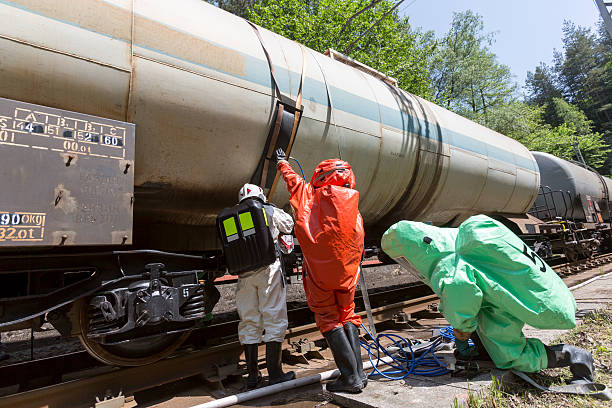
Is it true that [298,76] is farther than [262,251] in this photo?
Yes

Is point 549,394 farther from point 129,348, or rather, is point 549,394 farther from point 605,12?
point 605,12

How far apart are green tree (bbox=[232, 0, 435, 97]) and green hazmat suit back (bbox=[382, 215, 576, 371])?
14.5 meters

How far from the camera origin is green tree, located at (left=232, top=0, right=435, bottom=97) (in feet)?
52.5

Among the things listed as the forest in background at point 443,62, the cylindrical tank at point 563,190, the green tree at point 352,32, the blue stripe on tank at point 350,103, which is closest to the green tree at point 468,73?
the forest in background at point 443,62

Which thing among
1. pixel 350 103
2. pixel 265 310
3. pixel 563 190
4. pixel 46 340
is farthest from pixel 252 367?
pixel 563 190

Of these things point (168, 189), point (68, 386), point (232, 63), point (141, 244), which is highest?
point (232, 63)

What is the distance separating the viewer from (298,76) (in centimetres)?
348

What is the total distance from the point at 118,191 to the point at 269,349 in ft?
5.31

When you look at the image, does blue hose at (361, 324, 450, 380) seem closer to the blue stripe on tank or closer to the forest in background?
the blue stripe on tank

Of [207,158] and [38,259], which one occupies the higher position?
[207,158]

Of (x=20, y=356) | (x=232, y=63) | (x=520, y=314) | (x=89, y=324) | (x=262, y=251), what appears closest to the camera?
(x=520, y=314)

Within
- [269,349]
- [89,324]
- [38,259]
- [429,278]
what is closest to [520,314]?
[429,278]

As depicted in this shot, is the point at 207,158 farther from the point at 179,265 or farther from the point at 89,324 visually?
the point at 89,324

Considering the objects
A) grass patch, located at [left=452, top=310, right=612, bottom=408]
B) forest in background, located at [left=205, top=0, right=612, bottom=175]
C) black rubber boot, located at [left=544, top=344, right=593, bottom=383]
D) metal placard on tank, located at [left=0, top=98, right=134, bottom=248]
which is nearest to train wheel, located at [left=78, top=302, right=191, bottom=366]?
metal placard on tank, located at [left=0, top=98, right=134, bottom=248]
